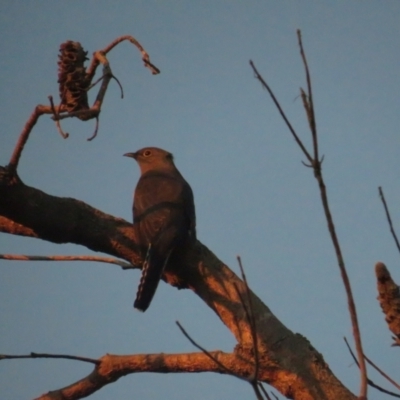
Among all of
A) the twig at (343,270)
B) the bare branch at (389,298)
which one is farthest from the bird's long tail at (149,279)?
the twig at (343,270)

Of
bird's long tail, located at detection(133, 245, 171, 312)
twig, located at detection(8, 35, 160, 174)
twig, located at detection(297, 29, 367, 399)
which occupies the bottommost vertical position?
twig, located at detection(297, 29, 367, 399)

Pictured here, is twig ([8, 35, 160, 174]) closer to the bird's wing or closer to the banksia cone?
the banksia cone

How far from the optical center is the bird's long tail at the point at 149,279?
17.1ft

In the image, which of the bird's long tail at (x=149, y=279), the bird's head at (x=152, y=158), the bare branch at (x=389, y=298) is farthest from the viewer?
the bird's head at (x=152, y=158)

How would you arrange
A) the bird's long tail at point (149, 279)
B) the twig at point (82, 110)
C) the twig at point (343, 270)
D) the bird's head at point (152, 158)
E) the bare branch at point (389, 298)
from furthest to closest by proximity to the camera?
1. the bird's head at point (152, 158)
2. the bird's long tail at point (149, 279)
3. the twig at point (82, 110)
4. the bare branch at point (389, 298)
5. the twig at point (343, 270)

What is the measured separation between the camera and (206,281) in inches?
181

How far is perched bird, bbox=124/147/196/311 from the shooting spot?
525 centimetres

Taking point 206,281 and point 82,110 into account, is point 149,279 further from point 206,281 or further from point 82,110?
point 82,110

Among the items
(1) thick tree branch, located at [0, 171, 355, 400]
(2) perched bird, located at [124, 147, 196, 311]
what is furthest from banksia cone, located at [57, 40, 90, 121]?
(2) perched bird, located at [124, 147, 196, 311]

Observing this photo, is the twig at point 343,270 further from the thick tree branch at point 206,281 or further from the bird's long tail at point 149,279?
the bird's long tail at point 149,279

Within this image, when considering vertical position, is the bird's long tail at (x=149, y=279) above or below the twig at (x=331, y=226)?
above

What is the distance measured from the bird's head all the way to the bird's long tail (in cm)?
360

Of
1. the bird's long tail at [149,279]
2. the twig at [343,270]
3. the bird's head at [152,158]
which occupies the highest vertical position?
the bird's head at [152,158]

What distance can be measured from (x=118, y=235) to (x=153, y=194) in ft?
7.61
